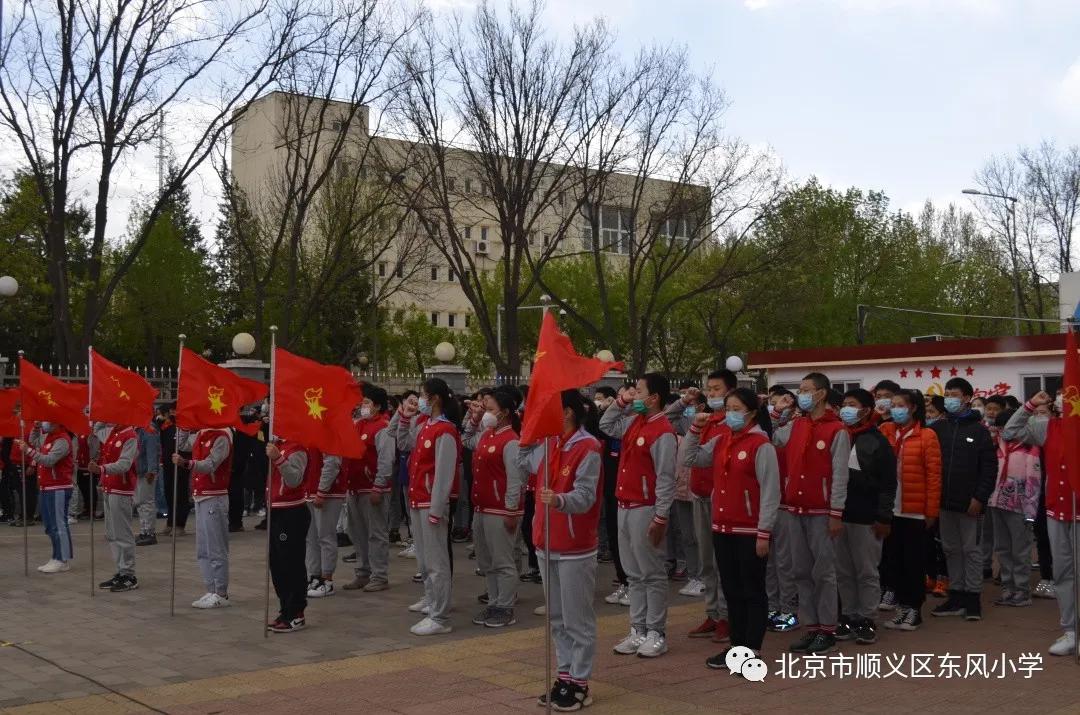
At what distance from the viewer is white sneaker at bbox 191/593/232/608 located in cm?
1109

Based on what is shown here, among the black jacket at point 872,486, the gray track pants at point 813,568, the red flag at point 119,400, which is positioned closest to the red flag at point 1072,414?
the black jacket at point 872,486

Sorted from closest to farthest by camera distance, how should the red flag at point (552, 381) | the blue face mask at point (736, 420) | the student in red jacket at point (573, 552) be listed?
the red flag at point (552, 381)
the student in red jacket at point (573, 552)
the blue face mask at point (736, 420)

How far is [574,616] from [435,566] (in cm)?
266

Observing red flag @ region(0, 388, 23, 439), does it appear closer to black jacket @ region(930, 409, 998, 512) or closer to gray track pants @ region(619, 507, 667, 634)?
gray track pants @ region(619, 507, 667, 634)

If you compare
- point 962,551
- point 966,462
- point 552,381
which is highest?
point 552,381

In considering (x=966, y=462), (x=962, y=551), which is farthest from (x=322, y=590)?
(x=966, y=462)

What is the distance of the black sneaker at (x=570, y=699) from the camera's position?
7242 millimetres

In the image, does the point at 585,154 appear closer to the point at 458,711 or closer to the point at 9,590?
the point at 9,590

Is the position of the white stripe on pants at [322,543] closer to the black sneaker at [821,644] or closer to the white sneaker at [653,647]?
the white sneaker at [653,647]

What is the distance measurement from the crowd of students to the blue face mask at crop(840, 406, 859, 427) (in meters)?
0.01

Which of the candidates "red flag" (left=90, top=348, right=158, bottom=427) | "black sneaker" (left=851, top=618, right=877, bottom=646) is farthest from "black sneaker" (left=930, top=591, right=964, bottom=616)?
"red flag" (left=90, top=348, right=158, bottom=427)

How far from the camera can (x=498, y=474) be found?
10.3 m

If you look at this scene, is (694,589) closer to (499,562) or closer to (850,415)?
(499,562)

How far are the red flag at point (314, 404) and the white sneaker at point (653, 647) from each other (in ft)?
9.70
